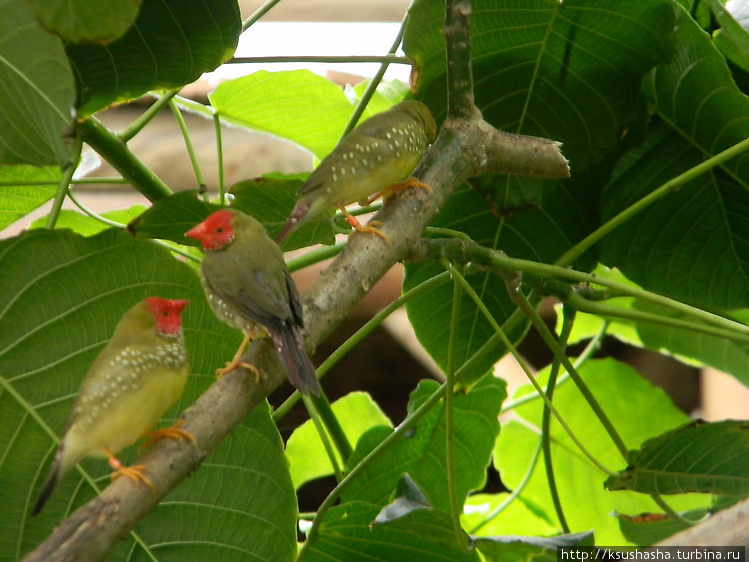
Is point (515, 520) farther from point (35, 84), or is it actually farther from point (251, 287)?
point (35, 84)

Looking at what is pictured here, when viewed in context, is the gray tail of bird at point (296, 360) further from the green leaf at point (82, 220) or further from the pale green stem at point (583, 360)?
the pale green stem at point (583, 360)

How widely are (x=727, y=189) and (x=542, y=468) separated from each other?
0.89 metres

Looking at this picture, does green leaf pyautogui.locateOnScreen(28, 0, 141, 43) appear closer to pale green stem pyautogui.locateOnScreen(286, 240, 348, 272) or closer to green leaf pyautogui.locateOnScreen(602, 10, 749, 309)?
pale green stem pyautogui.locateOnScreen(286, 240, 348, 272)

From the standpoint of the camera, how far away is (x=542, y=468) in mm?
2021

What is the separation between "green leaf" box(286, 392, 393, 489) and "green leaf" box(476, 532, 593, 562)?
802 millimetres

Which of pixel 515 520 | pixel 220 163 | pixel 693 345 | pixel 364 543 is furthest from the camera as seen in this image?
pixel 515 520

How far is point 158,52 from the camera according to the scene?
109 centimetres

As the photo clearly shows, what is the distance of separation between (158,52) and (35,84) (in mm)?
296

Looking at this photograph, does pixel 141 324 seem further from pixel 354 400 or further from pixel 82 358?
pixel 354 400

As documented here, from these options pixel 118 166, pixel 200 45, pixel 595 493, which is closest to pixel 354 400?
pixel 595 493

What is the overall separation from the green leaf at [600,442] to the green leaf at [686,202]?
0.50 m

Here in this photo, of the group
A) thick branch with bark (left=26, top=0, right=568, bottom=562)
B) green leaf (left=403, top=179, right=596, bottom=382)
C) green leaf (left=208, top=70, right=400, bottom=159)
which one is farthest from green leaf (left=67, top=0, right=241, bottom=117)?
green leaf (left=403, top=179, right=596, bottom=382)

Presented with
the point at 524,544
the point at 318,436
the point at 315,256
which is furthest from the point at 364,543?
the point at 318,436

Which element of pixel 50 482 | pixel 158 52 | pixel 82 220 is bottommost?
pixel 50 482
